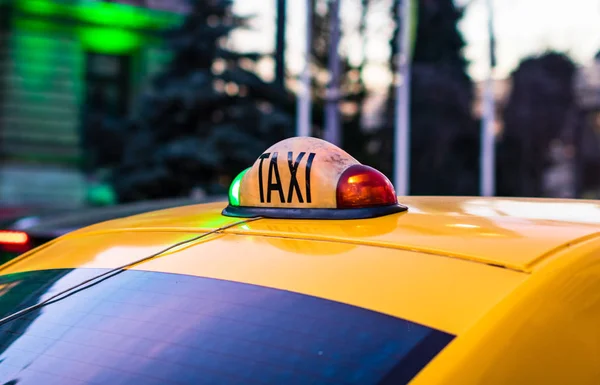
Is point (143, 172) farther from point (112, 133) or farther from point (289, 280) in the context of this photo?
point (289, 280)

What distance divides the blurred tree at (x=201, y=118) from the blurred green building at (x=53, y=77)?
109 inches

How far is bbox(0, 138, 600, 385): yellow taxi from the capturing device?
41.3 inches

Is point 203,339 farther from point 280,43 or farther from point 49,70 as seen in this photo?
point 49,70


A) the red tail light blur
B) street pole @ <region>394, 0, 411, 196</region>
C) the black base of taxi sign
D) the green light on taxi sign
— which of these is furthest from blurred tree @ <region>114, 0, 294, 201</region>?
the black base of taxi sign

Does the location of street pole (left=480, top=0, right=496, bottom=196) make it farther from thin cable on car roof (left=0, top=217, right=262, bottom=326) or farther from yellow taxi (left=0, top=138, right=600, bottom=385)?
thin cable on car roof (left=0, top=217, right=262, bottom=326)

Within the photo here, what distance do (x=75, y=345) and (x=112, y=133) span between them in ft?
53.5

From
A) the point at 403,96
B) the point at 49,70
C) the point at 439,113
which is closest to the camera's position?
the point at 403,96

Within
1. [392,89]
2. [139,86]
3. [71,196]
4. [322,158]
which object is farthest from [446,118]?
[322,158]

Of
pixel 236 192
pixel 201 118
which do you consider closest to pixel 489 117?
pixel 201 118

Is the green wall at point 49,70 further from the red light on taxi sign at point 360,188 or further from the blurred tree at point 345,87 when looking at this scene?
the red light on taxi sign at point 360,188

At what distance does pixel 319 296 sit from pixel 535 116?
22.7 m

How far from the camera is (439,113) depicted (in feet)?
76.1

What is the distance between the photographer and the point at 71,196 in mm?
17359

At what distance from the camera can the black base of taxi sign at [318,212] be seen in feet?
4.83
